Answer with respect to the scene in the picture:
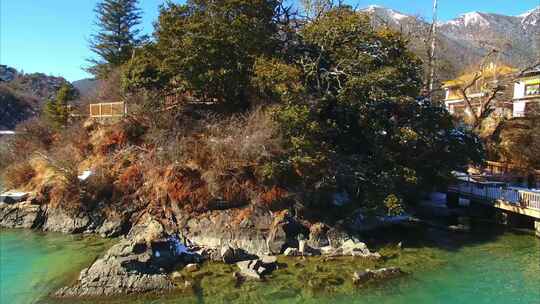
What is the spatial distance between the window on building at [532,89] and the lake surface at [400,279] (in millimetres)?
17007

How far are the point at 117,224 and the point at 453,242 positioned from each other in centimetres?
1393

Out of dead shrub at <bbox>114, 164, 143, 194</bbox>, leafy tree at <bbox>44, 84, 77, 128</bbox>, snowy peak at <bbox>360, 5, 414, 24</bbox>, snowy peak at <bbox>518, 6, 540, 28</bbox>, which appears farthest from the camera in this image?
snowy peak at <bbox>518, 6, 540, 28</bbox>

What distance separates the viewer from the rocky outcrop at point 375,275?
12359 mm

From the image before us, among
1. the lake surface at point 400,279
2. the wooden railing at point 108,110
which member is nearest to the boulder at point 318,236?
the lake surface at point 400,279

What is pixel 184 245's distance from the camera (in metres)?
15.3

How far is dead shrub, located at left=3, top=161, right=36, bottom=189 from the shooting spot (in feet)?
72.4

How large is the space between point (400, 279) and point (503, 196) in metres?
8.57

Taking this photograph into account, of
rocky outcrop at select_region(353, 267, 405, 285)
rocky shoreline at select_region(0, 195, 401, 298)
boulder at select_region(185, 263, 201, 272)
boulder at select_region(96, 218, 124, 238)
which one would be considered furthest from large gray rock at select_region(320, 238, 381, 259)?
boulder at select_region(96, 218, 124, 238)

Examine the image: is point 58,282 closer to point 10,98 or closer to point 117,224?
point 117,224

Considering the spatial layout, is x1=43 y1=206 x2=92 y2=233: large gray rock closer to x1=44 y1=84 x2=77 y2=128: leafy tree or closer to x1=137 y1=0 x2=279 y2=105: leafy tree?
x1=137 y1=0 x2=279 y2=105: leafy tree

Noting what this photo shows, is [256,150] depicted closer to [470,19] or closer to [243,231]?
[243,231]

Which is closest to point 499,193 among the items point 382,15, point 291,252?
point 291,252

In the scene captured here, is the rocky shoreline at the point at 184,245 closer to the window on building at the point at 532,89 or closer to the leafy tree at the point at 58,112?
the leafy tree at the point at 58,112

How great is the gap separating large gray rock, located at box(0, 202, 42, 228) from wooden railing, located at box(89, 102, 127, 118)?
5909 mm
